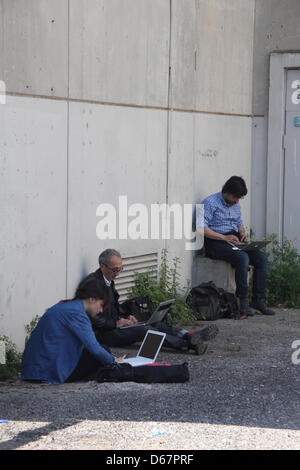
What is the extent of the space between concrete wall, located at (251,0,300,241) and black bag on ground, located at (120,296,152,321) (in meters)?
3.60

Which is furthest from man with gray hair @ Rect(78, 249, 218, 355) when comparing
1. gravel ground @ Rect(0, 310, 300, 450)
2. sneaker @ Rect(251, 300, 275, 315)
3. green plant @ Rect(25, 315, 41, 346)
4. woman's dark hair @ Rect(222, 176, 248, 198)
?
woman's dark hair @ Rect(222, 176, 248, 198)

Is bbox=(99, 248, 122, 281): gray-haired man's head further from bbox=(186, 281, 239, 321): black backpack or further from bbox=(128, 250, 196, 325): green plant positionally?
bbox=(186, 281, 239, 321): black backpack

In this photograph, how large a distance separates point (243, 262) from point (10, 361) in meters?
3.97

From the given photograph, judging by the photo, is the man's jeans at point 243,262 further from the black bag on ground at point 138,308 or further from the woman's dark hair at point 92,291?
the woman's dark hair at point 92,291

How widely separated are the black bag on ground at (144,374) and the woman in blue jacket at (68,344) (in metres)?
0.07

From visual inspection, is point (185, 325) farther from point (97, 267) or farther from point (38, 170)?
point (38, 170)

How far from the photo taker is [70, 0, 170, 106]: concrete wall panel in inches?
392

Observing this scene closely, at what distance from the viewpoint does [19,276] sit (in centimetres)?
912

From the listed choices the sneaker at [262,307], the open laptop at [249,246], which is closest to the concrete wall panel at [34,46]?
the open laptop at [249,246]

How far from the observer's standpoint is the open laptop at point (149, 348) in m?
8.86

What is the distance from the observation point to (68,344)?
8344 millimetres

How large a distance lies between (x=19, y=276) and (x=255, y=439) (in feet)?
9.86

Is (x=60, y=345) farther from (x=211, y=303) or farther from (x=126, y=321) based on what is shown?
(x=211, y=303)
